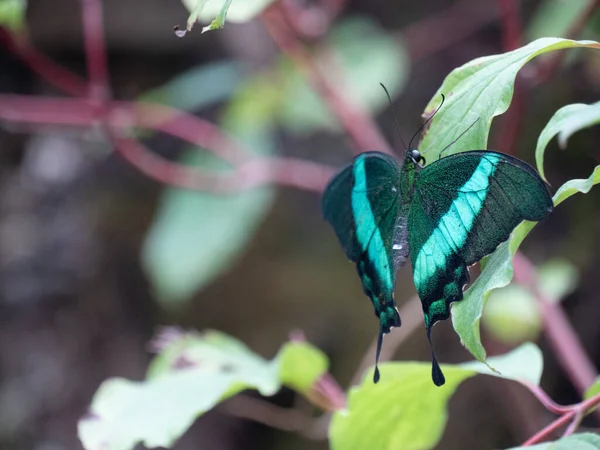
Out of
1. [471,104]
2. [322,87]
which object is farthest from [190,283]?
[471,104]

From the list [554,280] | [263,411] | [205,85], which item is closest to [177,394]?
[554,280]

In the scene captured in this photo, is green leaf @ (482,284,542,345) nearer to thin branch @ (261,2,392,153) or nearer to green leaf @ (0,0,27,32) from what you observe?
thin branch @ (261,2,392,153)

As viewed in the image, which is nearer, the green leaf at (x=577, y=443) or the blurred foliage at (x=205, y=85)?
the green leaf at (x=577, y=443)

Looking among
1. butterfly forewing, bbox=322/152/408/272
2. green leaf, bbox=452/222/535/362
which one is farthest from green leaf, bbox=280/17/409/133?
green leaf, bbox=452/222/535/362

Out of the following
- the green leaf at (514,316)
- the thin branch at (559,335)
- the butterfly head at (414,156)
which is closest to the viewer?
the butterfly head at (414,156)

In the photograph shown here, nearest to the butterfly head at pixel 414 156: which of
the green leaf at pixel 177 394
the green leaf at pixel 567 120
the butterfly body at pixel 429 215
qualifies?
the butterfly body at pixel 429 215

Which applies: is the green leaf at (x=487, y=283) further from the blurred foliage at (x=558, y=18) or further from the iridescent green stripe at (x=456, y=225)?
the blurred foliage at (x=558, y=18)

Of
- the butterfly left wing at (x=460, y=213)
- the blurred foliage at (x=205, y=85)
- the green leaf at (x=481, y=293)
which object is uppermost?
the blurred foliage at (x=205, y=85)
